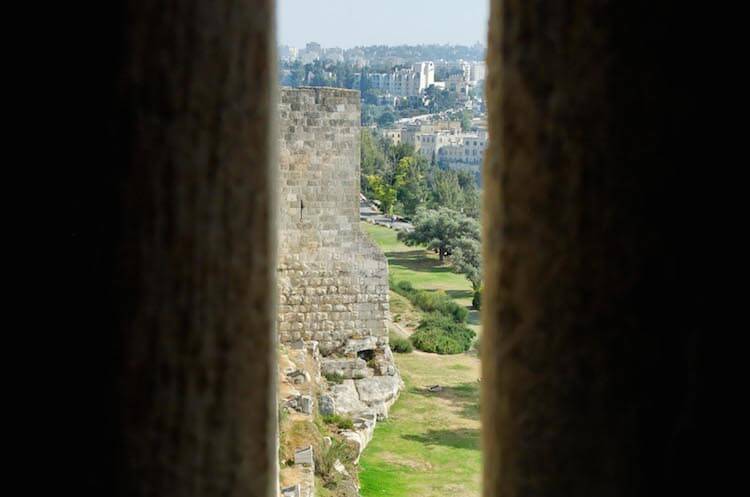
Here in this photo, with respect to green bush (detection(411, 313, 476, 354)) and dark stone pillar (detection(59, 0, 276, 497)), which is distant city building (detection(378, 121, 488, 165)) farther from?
dark stone pillar (detection(59, 0, 276, 497))

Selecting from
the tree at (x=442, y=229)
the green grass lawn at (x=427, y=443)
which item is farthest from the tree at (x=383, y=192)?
the green grass lawn at (x=427, y=443)

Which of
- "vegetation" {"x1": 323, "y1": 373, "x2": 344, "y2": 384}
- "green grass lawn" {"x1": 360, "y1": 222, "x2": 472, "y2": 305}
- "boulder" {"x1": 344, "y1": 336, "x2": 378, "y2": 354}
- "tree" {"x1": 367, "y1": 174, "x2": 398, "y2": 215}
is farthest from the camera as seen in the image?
"tree" {"x1": 367, "y1": 174, "x2": 398, "y2": 215}

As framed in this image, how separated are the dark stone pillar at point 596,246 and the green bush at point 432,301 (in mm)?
18212

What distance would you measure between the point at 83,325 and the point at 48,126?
0.46 feet

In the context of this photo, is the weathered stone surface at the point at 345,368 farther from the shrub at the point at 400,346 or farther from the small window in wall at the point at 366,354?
the shrub at the point at 400,346

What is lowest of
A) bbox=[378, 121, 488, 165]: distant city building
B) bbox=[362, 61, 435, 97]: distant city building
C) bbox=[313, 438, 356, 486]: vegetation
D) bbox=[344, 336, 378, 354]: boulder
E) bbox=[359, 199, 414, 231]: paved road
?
bbox=[313, 438, 356, 486]: vegetation

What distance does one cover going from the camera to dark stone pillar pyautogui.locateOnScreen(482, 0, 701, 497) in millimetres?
650

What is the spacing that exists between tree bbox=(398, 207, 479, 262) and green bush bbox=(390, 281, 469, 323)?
11.0 feet

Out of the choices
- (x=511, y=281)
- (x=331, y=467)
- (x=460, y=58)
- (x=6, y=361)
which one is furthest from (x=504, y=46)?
(x=460, y=58)

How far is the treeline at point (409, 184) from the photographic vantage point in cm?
3228

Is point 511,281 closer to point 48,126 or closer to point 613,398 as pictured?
point 613,398

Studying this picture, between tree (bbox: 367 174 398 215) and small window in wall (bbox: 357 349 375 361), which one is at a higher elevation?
tree (bbox: 367 174 398 215)

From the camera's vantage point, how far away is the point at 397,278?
2409cm

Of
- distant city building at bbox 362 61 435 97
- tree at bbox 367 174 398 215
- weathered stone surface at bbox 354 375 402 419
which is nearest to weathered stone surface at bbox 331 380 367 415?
weathered stone surface at bbox 354 375 402 419
